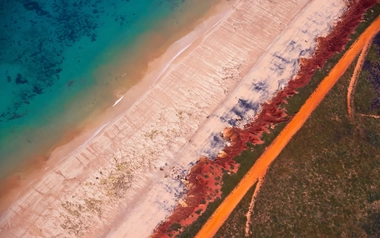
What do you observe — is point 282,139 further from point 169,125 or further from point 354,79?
point 169,125

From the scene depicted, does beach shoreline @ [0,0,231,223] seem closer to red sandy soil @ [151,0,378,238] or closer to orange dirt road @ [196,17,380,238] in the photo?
red sandy soil @ [151,0,378,238]

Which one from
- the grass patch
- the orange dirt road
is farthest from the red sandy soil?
the orange dirt road

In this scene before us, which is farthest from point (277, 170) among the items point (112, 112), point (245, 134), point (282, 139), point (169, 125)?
point (112, 112)

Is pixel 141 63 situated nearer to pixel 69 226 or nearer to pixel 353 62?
pixel 69 226

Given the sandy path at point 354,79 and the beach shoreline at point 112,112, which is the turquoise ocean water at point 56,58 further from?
the sandy path at point 354,79

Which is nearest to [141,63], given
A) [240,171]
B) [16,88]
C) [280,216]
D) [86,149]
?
[86,149]

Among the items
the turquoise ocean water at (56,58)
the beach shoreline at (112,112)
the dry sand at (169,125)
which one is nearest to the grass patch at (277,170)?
the dry sand at (169,125)
